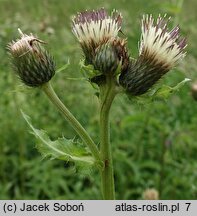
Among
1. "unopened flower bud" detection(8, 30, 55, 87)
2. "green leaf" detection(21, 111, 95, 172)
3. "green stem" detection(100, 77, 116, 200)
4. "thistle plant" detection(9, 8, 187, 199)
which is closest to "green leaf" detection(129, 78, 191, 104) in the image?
"thistle plant" detection(9, 8, 187, 199)

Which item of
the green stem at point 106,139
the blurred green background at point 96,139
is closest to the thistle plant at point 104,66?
the green stem at point 106,139

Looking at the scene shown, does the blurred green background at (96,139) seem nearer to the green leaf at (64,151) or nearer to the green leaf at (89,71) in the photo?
the green leaf at (64,151)

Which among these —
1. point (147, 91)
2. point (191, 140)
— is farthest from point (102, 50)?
point (191, 140)

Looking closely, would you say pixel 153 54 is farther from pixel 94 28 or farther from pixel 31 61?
pixel 31 61

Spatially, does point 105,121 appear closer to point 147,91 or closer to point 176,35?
point 147,91

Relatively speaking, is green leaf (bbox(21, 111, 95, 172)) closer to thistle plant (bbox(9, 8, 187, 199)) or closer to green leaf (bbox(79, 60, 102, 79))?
thistle plant (bbox(9, 8, 187, 199))
